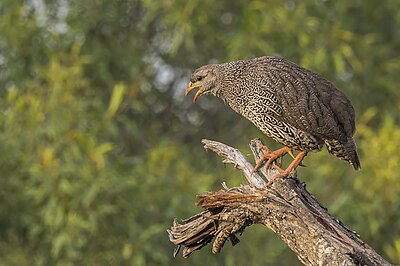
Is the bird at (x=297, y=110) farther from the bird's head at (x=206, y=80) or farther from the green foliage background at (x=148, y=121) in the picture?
the green foliage background at (x=148, y=121)

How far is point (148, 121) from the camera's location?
Answer: 1981 cm

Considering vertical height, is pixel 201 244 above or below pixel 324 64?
below

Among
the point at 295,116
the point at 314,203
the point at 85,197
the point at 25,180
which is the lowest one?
the point at 314,203

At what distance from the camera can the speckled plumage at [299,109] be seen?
9336mm

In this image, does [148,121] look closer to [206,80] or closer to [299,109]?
[206,80]

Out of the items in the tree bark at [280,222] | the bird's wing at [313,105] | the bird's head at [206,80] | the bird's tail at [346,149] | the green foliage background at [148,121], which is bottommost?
the tree bark at [280,222]

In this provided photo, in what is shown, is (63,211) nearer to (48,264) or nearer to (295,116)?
(48,264)

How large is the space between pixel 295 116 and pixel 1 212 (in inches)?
276

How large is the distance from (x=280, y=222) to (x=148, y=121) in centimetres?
1151

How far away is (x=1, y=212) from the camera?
1564cm

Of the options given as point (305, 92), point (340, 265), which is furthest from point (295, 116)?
point (340, 265)

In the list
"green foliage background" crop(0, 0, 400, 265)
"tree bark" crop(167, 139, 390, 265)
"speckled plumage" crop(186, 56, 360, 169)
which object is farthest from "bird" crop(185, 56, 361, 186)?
"green foliage background" crop(0, 0, 400, 265)

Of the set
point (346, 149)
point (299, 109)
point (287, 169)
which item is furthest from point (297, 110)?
point (287, 169)

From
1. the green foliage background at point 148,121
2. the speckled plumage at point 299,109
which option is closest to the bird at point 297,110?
the speckled plumage at point 299,109
